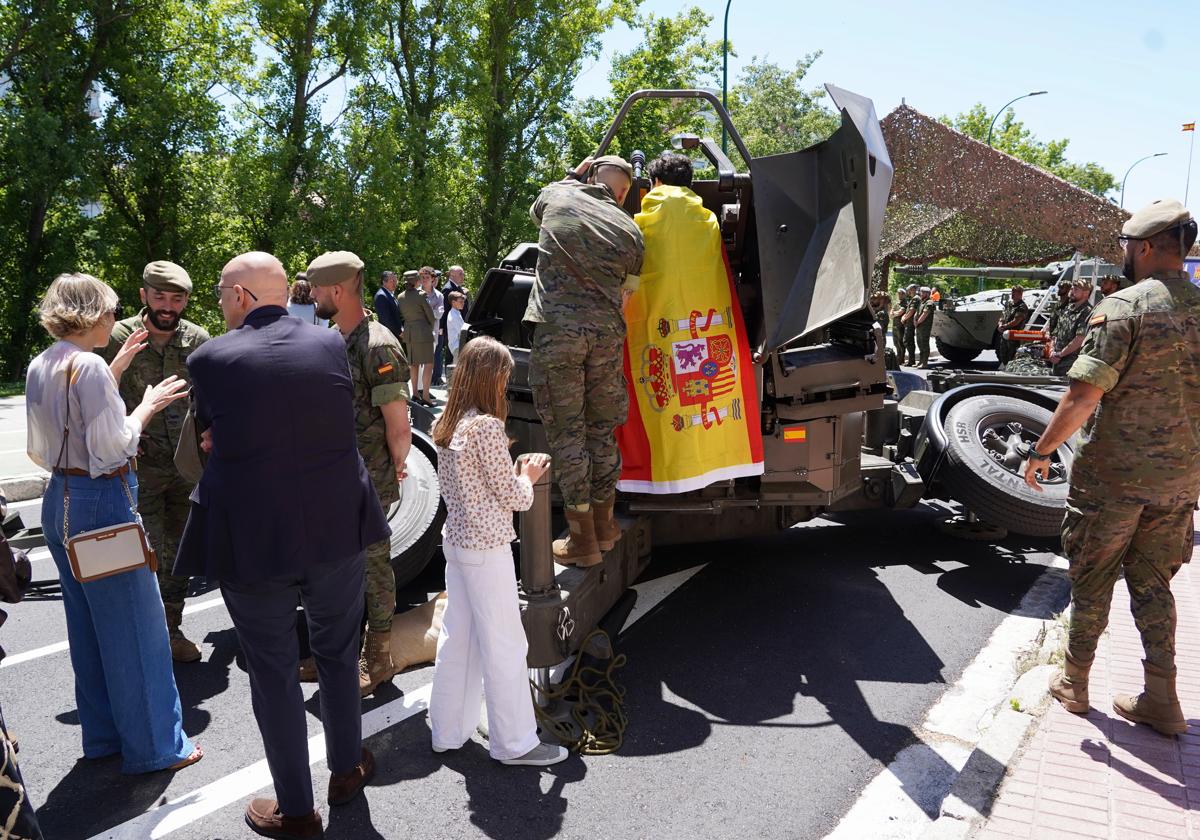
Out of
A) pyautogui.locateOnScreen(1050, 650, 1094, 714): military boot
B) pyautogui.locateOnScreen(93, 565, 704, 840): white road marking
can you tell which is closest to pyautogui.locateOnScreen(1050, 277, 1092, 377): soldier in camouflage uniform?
pyautogui.locateOnScreen(1050, 650, 1094, 714): military boot

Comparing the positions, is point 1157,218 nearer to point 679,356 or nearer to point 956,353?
point 679,356

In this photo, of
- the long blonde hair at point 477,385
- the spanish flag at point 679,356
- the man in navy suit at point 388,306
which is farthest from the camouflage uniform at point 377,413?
the man in navy suit at point 388,306

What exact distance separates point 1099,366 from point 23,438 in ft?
36.1

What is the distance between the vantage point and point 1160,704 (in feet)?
11.9

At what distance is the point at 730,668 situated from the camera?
14.6ft

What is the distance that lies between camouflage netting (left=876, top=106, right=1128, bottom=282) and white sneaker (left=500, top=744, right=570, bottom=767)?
9.45 meters

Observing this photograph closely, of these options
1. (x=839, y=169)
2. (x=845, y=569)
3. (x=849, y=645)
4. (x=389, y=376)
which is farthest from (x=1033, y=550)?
(x=389, y=376)

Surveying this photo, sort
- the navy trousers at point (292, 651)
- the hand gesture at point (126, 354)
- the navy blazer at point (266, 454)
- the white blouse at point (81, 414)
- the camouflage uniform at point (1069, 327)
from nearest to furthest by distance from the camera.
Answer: the navy blazer at point (266, 454) → the navy trousers at point (292, 651) → the white blouse at point (81, 414) → the hand gesture at point (126, 354) → the camouflage uniform at point (1069, 327)

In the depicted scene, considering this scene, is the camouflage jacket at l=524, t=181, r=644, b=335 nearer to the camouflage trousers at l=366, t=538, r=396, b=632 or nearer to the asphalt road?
the camouflage trousers at l=366, t=538, r=396, b=632

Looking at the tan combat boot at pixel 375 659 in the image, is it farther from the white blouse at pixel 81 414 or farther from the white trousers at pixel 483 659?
the white blouse at pixel 81 414

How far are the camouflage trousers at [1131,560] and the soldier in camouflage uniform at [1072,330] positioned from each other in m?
5.72

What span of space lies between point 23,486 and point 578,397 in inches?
256

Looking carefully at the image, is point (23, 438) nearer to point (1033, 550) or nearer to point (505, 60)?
point (1033, 550)

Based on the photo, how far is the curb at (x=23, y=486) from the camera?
25.7 feet
